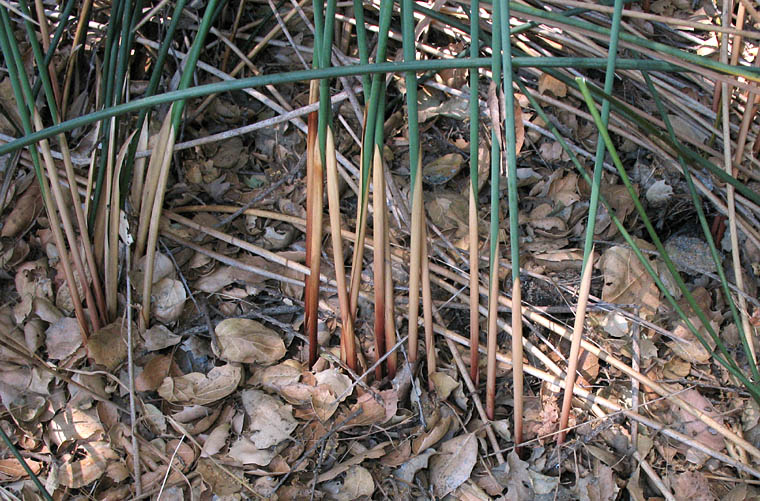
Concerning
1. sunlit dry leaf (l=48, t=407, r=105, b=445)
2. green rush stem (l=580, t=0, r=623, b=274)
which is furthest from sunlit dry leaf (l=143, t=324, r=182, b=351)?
green rush stem (l=580, t=0, r=623, b=274)

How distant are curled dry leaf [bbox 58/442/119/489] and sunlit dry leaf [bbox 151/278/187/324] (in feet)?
0.79

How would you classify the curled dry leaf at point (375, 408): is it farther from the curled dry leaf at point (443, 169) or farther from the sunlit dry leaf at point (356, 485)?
the curled dry leaf at point (443, 169)

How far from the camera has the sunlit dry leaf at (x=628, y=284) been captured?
3.71 feet

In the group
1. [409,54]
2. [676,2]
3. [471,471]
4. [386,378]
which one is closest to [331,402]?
[386,378]

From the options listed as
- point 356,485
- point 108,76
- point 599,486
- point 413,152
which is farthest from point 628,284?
point 108,76

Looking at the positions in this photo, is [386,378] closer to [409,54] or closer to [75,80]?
[409,54]

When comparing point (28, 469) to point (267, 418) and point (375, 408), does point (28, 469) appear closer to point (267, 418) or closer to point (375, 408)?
point (267, 418)

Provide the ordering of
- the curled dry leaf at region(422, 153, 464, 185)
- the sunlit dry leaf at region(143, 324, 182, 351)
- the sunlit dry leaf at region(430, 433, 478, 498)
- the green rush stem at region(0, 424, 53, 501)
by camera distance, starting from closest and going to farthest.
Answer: the green rush stem at region(0, 424, 53, 501)
the sunlit dry leaf at region(430, 433, 478, 498)
the sunlit dry leaf at region(143, 324, 182, 351)
the curled dry leaf at region(422, 153, 464, 185)

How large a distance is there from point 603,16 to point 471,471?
0.97 meters

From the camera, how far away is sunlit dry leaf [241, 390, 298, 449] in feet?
3.35

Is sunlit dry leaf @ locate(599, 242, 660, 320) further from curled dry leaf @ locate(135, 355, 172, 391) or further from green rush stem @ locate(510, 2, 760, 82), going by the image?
curled dry leaf @ locate(135, 355, 172, 391)

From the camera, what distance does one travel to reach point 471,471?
102 cm

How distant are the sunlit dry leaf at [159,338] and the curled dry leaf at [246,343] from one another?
83mm

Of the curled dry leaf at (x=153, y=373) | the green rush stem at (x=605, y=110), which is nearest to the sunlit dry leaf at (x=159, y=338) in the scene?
the curled dry leaf at (x=153, y=373)
